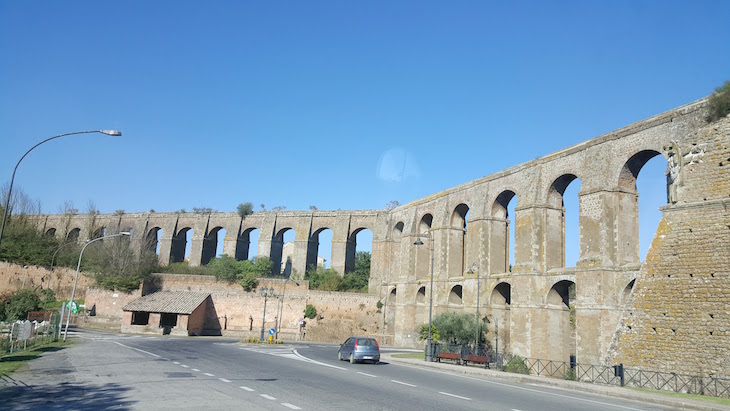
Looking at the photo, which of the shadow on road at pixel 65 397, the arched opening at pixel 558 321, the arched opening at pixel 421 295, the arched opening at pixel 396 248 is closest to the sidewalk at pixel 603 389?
the arched opening at pixel 558 321

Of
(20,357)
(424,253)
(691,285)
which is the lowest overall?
(20,357)

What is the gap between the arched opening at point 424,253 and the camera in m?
42.3

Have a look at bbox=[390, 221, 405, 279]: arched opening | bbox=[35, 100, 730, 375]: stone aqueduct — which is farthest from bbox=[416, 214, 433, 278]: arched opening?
bbox=[390, 221, 405, 279]: arched opening

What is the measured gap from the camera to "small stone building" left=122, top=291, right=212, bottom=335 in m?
43.3

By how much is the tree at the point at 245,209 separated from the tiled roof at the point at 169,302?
10675mm

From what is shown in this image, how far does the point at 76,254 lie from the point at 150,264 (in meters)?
11.6

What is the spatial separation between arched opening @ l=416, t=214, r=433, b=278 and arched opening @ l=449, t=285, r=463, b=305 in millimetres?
4147

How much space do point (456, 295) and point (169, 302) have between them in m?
25.7

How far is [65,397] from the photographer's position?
399 inches

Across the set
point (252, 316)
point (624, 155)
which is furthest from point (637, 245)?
point (252, 316)

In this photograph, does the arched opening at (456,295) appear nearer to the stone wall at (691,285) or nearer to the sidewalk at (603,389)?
the sidewalk at (603,389)

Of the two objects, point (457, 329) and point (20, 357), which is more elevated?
point (457, 329)

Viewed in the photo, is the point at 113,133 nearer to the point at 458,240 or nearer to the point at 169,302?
the point at 458,240

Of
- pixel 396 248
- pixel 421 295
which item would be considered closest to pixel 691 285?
pixel 421 295
